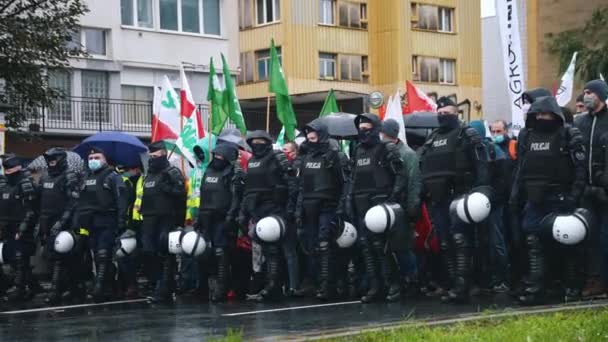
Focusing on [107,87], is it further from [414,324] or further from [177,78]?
[414,324]

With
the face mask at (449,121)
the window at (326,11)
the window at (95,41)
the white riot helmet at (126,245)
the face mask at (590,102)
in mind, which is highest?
the window at (326,11)

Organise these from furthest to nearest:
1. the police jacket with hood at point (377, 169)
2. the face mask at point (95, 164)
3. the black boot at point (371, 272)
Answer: the face mask at point (95, 164), the police jacket with hood at point (377, 169), the black boot at point (371, 272)

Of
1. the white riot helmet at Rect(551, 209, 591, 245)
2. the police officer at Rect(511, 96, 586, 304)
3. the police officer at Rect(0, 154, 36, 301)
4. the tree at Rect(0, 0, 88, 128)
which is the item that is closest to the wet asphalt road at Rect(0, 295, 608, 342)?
the police officer at Rect(511, 96, 586, 304)

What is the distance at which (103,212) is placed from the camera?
16500 mm

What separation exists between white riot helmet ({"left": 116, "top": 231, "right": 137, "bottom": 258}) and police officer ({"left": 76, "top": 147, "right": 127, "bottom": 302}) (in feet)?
0.71

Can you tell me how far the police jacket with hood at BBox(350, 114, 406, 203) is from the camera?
14.4m

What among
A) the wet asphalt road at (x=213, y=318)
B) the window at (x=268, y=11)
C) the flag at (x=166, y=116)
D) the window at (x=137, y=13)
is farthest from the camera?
the window at (x=268, y=11)

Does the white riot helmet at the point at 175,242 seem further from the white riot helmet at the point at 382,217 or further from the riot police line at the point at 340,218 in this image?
the white riot helmet at the point at 382,217

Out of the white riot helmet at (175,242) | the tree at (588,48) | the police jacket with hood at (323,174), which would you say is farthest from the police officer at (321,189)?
the tree at (588,48)

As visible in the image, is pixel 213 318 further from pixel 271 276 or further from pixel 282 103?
pixel 282 103

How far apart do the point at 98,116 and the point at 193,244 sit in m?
25.3

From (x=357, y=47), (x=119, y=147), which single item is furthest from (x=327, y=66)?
(x=119, y=147)

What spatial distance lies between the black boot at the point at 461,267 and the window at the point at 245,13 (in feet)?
130

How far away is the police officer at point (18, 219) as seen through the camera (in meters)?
17.4
